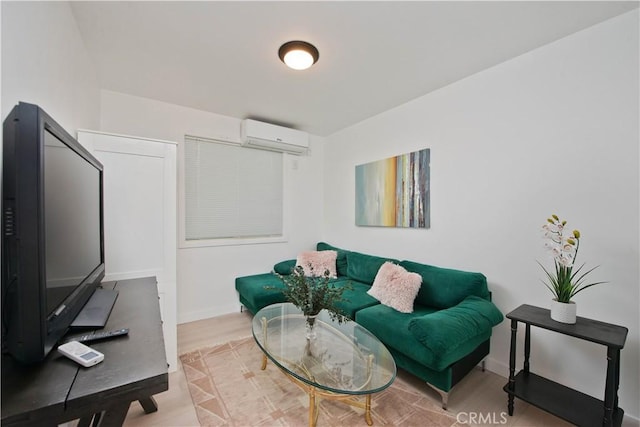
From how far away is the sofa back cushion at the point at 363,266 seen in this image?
9.76 feet

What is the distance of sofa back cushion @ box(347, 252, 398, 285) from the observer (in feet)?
9.76

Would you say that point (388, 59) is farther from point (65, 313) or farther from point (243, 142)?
point (65, 313)

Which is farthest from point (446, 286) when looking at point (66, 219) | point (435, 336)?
point (66, 219)

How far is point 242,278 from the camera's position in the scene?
3309 millimetres

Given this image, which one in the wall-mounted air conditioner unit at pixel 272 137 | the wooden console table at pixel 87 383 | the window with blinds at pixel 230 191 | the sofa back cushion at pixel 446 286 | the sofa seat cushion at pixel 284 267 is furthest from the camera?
the sofa seat cushion at pixel 284 267

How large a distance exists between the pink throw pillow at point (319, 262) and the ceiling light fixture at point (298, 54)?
2164mm

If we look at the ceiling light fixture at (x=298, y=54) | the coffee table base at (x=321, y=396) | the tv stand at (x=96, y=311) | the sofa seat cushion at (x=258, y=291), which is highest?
the ceiling light fixture at (x=298, y=54)

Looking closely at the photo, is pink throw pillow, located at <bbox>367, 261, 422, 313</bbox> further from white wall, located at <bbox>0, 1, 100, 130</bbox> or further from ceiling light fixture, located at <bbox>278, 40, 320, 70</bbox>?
white wall, located at <bbox>0, 1, 100, 130</bbox>

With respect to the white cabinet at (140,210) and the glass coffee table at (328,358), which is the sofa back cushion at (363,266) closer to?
the glass coffee table at (328,358)

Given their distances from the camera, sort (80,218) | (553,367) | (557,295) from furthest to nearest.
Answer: (553,367), (557,295), (80,218)

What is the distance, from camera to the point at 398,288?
2.33 meters

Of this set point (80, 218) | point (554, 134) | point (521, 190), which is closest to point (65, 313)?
point (80, 218)

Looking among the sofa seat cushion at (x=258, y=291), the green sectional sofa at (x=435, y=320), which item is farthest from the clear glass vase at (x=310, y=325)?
the sofa seat cushion at (x=258, y=291)

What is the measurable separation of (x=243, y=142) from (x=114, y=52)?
152 centimetres
